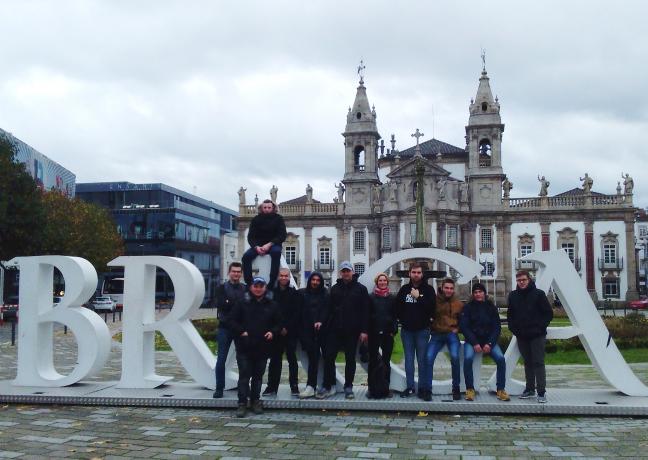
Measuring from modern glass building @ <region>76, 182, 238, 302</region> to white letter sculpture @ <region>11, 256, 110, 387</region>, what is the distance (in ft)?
167

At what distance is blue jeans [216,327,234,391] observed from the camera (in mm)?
8516

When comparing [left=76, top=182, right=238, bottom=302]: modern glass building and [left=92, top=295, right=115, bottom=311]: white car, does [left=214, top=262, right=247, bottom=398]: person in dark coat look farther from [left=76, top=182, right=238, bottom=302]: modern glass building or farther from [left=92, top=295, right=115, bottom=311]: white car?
[left=76, top=182, right=238, bottom=302]: modern glass building

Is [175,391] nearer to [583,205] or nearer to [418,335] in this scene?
[418,335]

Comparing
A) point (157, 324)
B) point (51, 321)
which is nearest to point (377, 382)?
point (157, 324)

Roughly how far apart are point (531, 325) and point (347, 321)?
240 centimetres

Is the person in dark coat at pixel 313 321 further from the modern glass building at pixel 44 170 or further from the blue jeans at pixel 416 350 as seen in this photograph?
the modern glass building at pixel 44 170

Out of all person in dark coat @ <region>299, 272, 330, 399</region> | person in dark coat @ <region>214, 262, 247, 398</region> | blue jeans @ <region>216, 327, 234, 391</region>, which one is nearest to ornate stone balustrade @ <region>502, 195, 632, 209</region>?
person in dark coat @ <region>299, 272, 330, 399</region>

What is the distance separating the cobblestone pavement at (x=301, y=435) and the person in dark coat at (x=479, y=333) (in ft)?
2.56

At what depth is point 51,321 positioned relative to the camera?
9.44 metres

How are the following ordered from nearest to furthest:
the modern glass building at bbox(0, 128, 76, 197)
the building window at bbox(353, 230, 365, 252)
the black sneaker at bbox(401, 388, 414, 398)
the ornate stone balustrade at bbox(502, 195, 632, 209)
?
the black sneaker at bbox(401, 388, 414, 398) → the modern glass building at bbox(0, 128, 76, 197) → the ornate stone balustrade at bbox(502, 195, 632, 209) → the building window at bbox(353, 230, 365, 252)

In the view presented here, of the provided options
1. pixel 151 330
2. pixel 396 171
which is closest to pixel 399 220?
pixel 396 171

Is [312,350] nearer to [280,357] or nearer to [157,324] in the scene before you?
[280,357]

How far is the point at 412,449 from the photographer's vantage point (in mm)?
6324

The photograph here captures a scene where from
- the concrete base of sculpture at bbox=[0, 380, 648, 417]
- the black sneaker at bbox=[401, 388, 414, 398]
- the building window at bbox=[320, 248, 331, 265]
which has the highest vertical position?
the building window at bbox=[320, 248, 331, 265]
